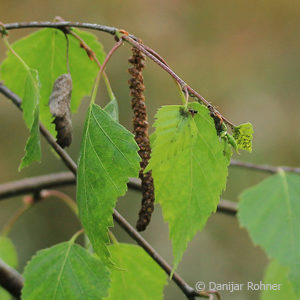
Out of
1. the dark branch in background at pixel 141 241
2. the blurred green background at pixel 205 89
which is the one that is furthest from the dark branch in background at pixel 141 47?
the blurred green background at pixel 205 89

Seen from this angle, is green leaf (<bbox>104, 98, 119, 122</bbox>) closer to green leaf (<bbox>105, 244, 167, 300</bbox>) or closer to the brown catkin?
the brown catkin

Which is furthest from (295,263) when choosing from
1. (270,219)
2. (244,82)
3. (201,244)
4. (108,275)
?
(244,82)

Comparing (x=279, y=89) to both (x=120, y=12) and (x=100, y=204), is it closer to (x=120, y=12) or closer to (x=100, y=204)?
(x=120, y=12)

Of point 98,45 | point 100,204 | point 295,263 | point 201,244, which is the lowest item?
point 201,244
